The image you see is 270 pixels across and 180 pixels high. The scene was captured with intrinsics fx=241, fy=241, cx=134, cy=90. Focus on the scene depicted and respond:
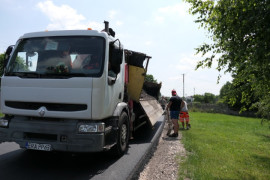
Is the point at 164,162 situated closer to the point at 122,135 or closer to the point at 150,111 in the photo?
the point at 122,135

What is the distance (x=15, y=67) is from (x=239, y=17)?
4.19 meters

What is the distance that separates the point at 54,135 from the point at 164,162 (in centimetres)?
258

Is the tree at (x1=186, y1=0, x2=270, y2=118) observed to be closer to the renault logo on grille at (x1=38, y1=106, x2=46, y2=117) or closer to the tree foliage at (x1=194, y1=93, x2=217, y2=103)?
the renault logo on grille at (x1=38, y1=106, x2=46, y2=117)

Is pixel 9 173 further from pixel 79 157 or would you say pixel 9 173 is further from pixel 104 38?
pixel 104 38

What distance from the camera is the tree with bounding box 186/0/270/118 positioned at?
3467 millimetres

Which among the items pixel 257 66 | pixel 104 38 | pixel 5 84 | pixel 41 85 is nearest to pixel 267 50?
pixel 257 66

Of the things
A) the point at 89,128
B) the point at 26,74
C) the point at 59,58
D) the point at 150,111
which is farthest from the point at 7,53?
the point at 150,111

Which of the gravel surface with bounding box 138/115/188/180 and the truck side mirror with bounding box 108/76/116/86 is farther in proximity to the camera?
the truck side mirror with bounding box 108/76/116/86

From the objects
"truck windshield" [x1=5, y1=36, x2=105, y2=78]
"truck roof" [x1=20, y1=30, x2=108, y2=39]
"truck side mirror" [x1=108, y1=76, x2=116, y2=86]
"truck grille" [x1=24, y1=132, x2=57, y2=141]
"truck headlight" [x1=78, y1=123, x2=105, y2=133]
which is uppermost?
"truck roof" [x1=20, y1=30, x2=108, y2=39]

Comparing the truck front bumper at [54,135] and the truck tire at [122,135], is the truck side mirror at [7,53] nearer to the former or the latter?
the truck front bumper at [54,135]

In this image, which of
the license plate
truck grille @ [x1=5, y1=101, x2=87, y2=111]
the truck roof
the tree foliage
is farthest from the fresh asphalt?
the tree foliage

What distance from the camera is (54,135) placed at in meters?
4.30

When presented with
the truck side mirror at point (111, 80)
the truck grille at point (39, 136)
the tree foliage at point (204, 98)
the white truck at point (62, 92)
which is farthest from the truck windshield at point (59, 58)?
the tree foliage at point (204, 98)

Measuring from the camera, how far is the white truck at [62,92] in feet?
13.9
